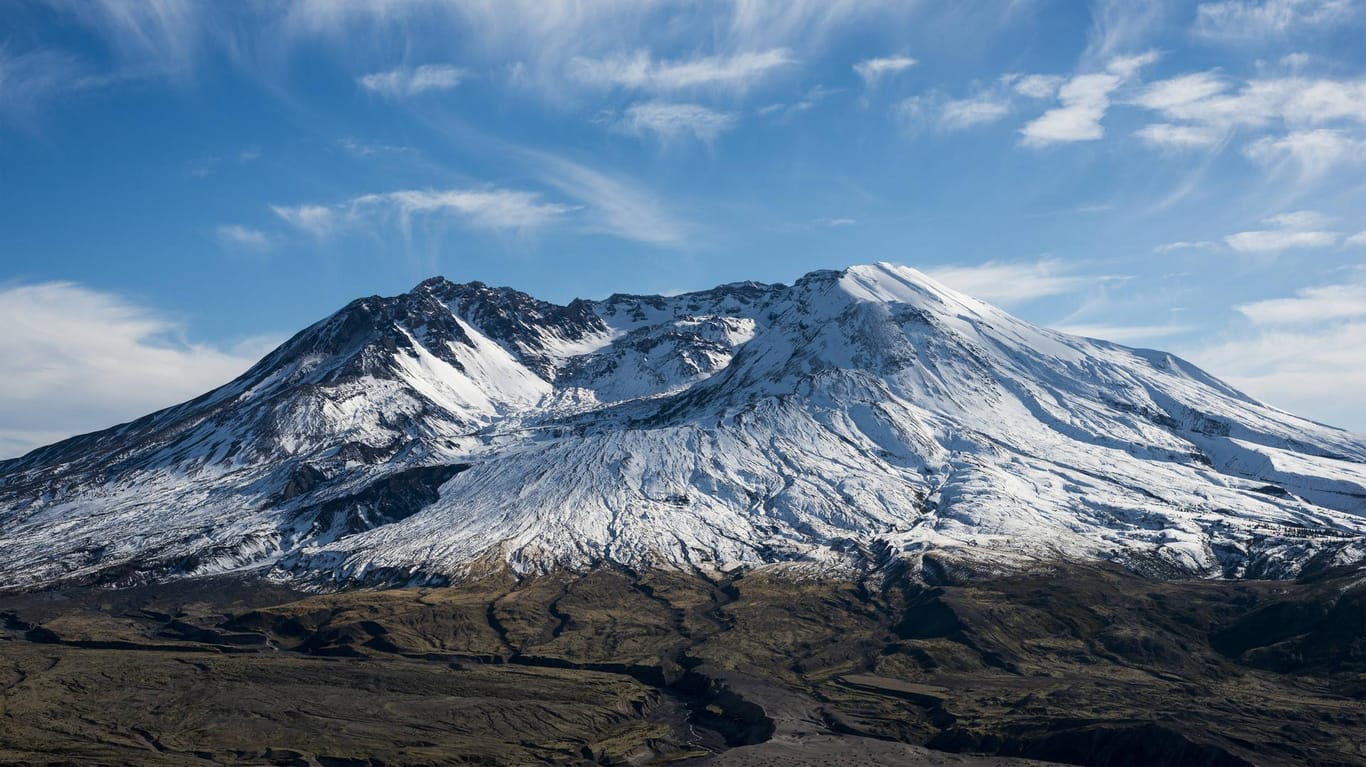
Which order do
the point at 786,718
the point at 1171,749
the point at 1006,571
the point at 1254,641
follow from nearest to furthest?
the point at 1171,749 → the point at 786,718 → the point at 1254,641 → the point at 1006,571

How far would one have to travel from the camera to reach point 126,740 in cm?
11862

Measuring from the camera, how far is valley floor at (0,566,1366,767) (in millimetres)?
115750

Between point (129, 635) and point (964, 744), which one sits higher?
point (129, 635)

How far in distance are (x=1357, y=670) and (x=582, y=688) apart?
8777 cm

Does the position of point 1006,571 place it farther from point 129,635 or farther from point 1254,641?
point 129,635

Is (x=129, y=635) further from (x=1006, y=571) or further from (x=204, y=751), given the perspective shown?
(x=1006, y=571)

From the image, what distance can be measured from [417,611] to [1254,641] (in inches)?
4445

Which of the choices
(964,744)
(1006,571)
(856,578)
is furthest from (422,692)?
(1006,571)

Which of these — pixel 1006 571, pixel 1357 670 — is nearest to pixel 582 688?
pixel 1006 571

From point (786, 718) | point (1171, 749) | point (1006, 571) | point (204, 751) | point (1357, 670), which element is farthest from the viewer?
point (1006, 571)

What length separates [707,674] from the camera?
144750 mm

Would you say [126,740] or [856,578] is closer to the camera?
[126,740]

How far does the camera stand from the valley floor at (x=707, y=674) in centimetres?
11575

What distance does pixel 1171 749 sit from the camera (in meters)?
108
